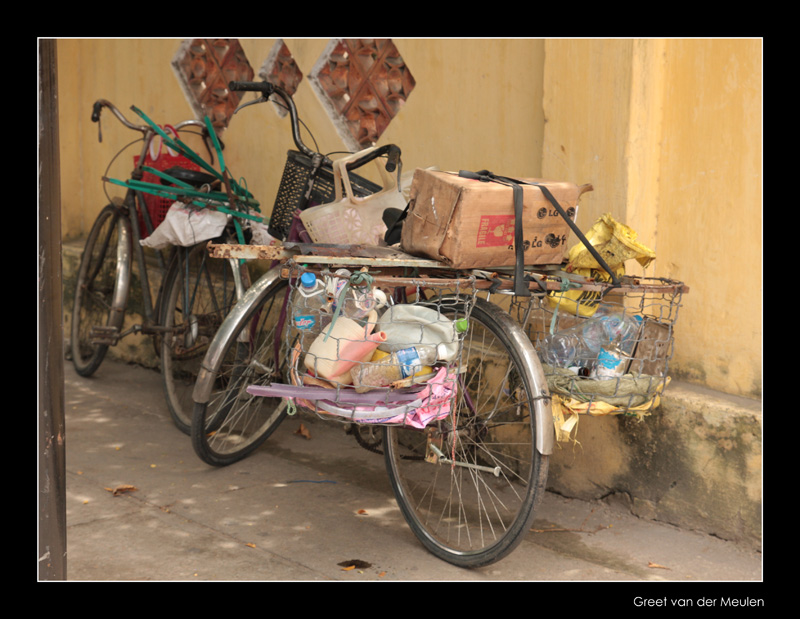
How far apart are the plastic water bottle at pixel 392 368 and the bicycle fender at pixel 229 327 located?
3.35 ft

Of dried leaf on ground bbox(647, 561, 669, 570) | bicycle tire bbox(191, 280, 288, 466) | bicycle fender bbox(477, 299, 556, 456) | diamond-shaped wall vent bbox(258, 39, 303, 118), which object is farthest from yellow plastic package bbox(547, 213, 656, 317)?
diamond-shaped wall vent bbox(258, 39, 303, 118)

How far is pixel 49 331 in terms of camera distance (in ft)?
6.51

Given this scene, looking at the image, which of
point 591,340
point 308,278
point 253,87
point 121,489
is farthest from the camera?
point 121,489

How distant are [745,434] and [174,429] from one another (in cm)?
298

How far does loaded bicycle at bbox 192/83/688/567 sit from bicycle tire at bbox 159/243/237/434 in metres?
0.78

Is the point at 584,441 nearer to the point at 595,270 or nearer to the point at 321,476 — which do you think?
the point at 595,270

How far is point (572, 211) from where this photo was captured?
3131mm

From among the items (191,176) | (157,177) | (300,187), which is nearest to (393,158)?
(300,187)

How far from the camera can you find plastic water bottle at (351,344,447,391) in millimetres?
2842

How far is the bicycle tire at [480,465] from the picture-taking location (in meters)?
3.09

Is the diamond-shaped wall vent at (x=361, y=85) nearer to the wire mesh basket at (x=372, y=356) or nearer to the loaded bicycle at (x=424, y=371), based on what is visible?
the loaded bicycle at (x=424, y=371)

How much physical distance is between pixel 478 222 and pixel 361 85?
2090mm

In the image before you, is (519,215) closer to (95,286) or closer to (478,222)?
(478,222)

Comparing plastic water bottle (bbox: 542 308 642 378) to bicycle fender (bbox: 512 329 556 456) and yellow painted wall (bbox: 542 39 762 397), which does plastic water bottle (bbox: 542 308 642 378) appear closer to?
bicycle fender (bbox: 512 329 556 456)
